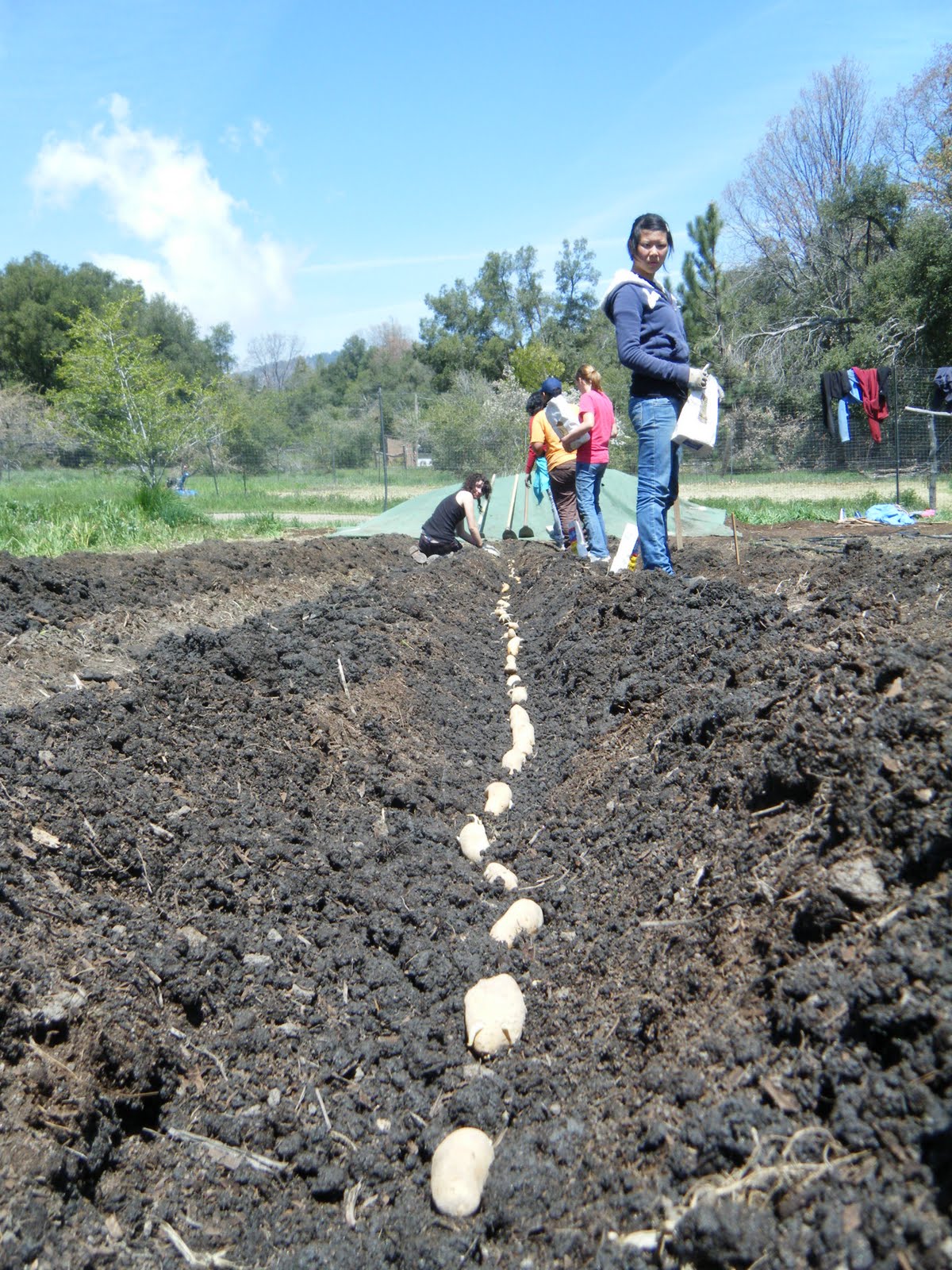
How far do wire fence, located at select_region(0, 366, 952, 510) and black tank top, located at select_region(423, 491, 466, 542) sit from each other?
23.9 ft

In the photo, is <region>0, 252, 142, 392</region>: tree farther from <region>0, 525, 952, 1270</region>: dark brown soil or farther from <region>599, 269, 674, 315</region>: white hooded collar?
<region>0, 525, 952, 1270</region>: dark brown soil

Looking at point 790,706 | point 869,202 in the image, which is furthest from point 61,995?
point 869,202

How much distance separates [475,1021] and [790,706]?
1204mm

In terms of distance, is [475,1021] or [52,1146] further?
[475,1021]

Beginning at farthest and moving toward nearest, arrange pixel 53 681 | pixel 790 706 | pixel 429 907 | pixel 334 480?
pixel 334 480, pixel 53 681, pixel 429 907, pixel 790 706

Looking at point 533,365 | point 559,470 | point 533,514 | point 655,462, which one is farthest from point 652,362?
point 533,365

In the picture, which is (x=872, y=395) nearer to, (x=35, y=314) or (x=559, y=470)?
(x=559, y=470)

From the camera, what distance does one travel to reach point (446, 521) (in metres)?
9.39

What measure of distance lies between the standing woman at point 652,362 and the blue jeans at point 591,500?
1885mm

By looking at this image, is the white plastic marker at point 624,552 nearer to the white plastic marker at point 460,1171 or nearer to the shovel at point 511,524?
the white plastic marker at point 460,1171

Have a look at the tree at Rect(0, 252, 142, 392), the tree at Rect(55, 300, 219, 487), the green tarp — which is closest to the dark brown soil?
the green tarp

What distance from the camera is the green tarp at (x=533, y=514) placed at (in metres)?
12.2

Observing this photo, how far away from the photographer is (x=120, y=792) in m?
3.07

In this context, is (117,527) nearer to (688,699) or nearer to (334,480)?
(688,699)
